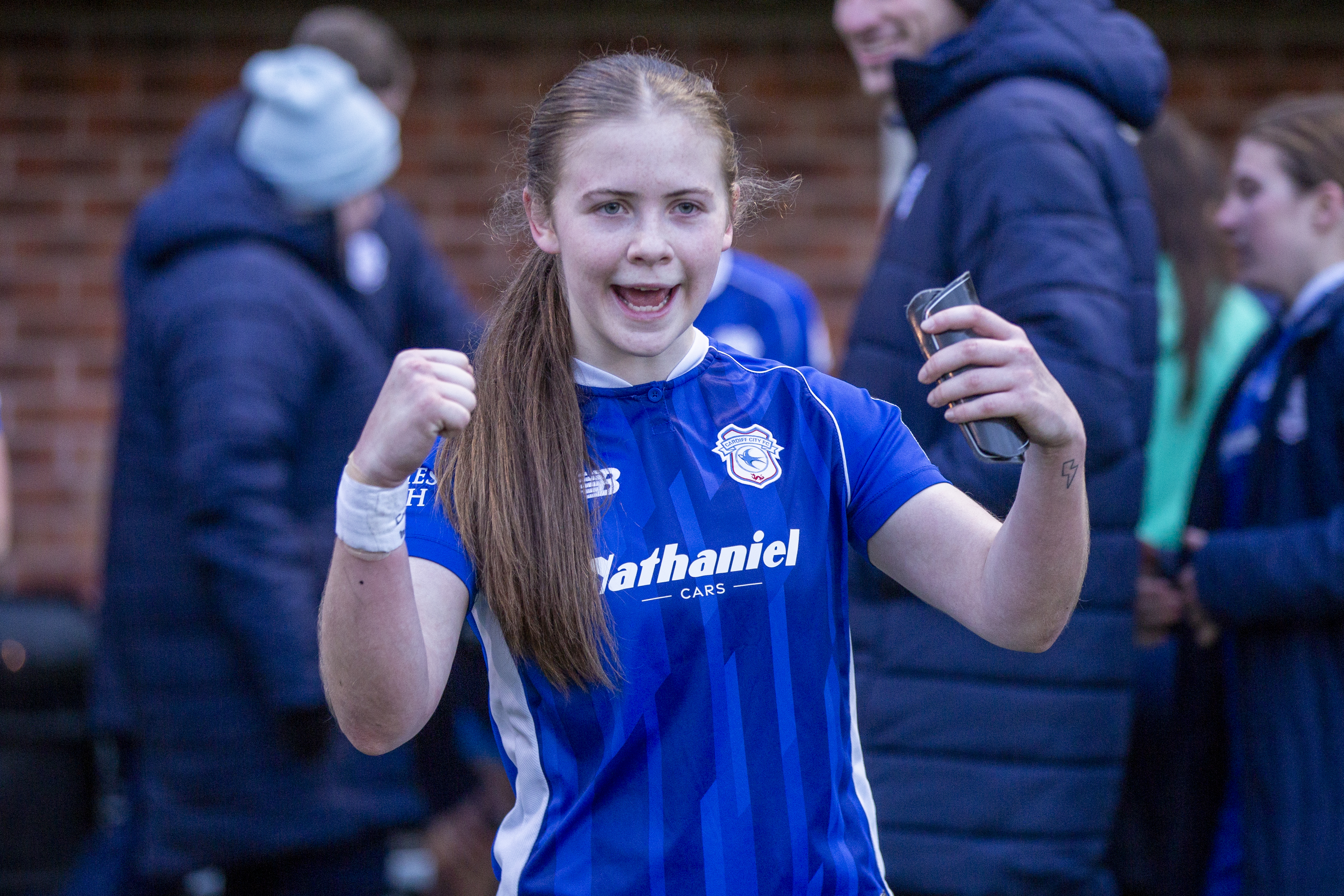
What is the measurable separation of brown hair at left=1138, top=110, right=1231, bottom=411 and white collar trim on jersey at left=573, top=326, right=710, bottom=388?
2.07 metres

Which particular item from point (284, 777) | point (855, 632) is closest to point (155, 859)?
point (284, 777)

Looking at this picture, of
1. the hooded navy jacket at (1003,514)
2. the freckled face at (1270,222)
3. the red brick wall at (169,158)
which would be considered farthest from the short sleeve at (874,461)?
the red brick wall at (169,158)

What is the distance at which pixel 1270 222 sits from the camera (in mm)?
3023

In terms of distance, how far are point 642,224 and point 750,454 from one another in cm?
29

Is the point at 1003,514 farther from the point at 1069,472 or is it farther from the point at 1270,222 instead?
the point at 1270,222

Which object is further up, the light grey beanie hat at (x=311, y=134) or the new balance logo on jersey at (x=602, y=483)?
the light grey beanie hat at (x=311, y=134)

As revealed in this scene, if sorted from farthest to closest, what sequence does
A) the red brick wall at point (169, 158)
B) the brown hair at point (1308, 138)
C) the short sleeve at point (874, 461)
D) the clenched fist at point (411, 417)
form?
the red brick wall at point (169, 158), the brown hair at point (1308, 138), the short sleeve at point (874, 461), the clenched fist at point (411, 417)

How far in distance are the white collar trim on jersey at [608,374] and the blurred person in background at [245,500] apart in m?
1.58

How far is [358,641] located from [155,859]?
6.76ft

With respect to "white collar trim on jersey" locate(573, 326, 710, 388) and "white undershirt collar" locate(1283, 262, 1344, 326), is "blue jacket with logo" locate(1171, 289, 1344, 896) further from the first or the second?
"white collar trim on jersey" locate(573, 326, 710, 388)

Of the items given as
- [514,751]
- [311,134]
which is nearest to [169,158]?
[311,134]

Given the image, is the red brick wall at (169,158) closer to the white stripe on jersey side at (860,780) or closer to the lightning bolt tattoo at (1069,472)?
the white stripe on jersey side at (860,780)

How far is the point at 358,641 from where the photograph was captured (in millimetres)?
1454

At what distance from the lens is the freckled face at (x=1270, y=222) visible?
118 inches
